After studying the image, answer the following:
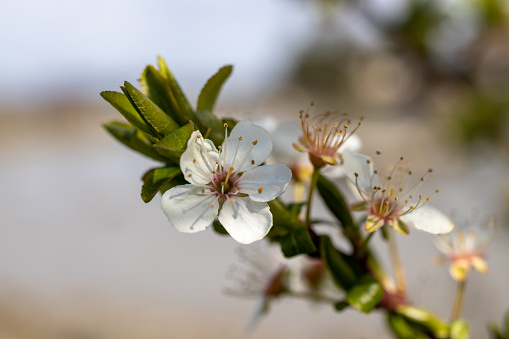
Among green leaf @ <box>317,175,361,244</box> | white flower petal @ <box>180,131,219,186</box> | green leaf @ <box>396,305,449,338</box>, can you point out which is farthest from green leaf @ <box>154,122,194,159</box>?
green leaf @ <box>396,305,449,338</box>

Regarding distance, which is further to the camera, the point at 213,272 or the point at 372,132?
the point at 372,132

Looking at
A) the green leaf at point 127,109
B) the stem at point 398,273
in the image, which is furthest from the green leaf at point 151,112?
the stem at point 398,273

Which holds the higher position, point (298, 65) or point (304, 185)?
point (304, 185)

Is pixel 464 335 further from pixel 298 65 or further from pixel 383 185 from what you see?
pixel 298 65

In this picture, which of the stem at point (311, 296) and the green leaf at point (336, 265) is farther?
the stem at point (311, 296)

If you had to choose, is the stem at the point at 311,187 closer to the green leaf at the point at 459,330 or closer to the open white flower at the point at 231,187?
the open white flower at the point at 231,187

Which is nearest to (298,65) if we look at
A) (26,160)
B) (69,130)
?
(69,130)
